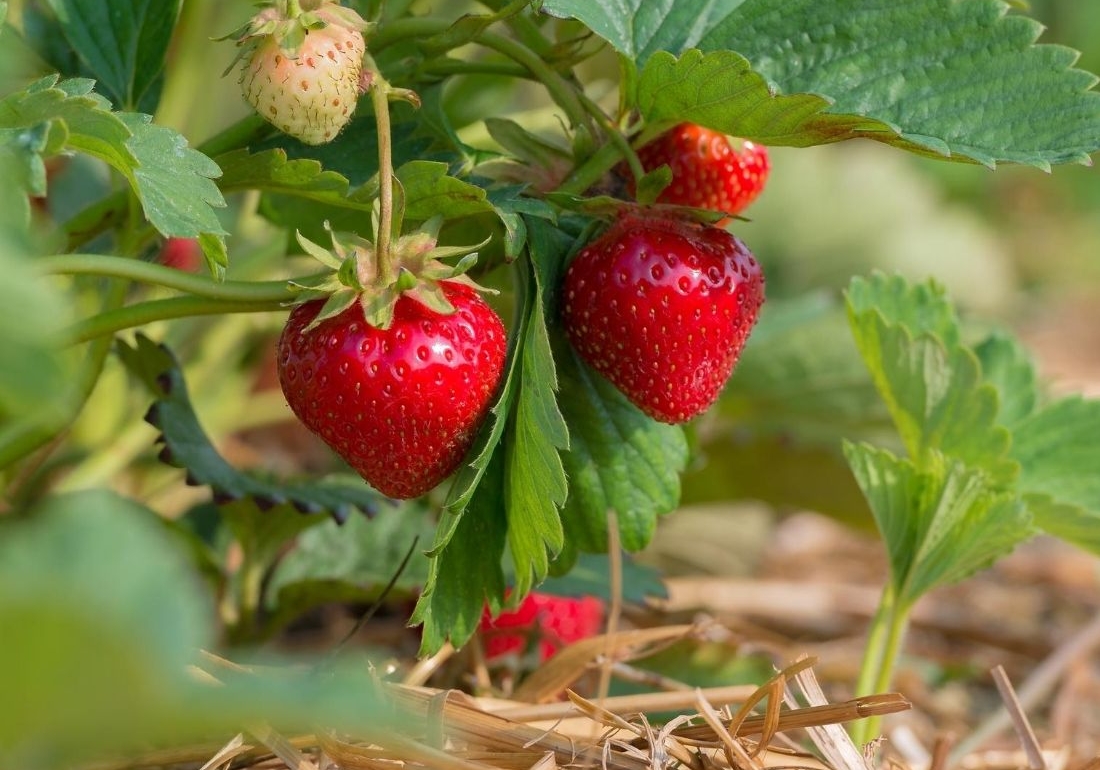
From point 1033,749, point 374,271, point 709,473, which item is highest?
point 374,271

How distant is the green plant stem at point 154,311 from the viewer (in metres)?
0.68

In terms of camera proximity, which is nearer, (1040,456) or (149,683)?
(149,683)

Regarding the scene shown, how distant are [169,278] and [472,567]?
24 cm

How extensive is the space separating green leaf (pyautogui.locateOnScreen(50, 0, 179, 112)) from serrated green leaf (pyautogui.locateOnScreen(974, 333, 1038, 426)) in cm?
63

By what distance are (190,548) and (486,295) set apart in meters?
0.32

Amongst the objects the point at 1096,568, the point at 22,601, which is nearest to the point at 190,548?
the point at 22,601

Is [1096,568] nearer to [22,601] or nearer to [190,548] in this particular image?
[190,548]

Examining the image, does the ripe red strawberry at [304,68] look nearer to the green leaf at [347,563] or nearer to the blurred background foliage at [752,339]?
the blurred background foliage at [752,339]

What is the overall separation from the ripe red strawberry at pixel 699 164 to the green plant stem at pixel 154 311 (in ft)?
0.87

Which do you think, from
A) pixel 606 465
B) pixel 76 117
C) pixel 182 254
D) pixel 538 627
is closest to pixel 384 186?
pixel 76 117

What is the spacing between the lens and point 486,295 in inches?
33.0

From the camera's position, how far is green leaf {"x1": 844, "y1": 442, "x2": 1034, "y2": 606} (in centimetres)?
80

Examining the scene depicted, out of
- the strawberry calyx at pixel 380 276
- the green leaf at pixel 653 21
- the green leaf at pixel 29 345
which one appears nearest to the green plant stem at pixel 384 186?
the strawberry calyx at pixel 380 276

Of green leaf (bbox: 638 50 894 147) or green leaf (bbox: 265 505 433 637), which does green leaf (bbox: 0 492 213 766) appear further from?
green leaf (bbox: 265 505 433 637)
